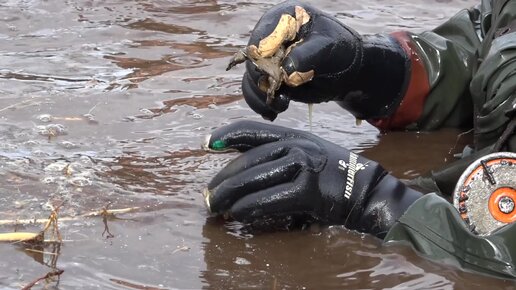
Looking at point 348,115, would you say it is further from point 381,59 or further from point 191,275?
point 191,275

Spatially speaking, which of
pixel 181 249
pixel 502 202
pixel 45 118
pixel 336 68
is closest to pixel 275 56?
pixel 336 68

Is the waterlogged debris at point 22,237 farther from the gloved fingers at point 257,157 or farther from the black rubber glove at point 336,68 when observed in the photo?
the black rubber glove at point 336,68

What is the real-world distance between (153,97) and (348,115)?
792mm

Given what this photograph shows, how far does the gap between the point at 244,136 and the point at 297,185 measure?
0.81 ft

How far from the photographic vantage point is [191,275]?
106 inches

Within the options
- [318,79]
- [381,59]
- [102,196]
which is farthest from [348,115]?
[102,196]

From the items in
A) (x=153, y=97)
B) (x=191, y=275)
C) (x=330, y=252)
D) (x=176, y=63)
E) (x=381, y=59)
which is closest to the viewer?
(x=191, y=275)

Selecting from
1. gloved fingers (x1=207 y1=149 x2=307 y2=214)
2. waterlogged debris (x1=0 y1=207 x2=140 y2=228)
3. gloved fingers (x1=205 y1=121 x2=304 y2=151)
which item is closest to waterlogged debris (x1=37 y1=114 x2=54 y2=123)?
waterlogged debris (x1=0 y1=207 x2=140 y2=228)

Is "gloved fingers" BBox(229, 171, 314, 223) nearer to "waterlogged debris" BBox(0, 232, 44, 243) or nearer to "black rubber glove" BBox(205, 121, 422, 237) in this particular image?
"black rubber glove" BBox(205, 121, 422, 237)

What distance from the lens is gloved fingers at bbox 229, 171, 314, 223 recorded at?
9.13ft

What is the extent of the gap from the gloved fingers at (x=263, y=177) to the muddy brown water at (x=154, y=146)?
0.16 m

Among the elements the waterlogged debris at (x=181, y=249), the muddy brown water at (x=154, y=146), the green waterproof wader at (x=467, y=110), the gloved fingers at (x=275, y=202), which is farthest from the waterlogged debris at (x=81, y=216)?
the green waterproof wader at (x=467, y=110)

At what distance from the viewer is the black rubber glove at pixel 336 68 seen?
123 inches

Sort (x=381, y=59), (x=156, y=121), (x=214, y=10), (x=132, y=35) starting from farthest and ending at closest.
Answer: (x=214, y=10)
(x=132, y=35)
(x=156, y=121)
(x=381, y=59)
